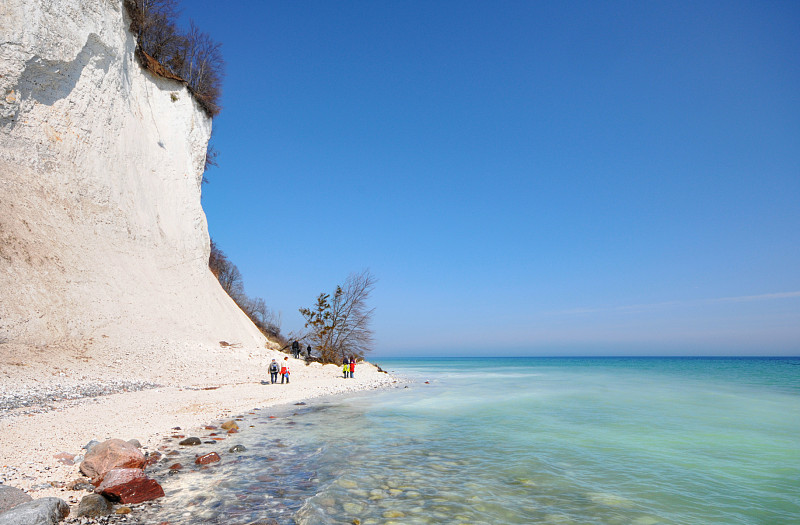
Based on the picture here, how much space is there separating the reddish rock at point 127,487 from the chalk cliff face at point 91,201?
9391 mm

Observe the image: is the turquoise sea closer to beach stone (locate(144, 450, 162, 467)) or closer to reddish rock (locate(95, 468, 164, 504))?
reddish rock (locate(95, 468, 164, 504))

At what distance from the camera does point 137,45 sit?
70.3 feet

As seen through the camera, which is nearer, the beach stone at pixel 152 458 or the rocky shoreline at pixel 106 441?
the rocky shoreline at pixel 106 441

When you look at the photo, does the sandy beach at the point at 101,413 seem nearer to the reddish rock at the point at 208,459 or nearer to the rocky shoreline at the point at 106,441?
the rocky shoreline at the point at 106,441

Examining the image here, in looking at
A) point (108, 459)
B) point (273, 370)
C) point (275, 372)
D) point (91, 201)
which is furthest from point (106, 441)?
point (91, 201)

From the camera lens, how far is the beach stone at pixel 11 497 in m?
4.36

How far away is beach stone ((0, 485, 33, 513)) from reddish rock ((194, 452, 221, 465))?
2.46 m

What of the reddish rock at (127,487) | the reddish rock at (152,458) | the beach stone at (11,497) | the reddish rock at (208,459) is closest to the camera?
the beach stone at (11,497)

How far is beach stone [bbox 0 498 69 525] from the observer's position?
4.00 m

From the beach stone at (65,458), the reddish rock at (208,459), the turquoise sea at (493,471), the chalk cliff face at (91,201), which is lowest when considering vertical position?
the turquoise sea at (493,471)

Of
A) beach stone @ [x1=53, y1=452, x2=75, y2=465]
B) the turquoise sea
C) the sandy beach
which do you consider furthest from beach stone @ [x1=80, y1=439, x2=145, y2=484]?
the turquoise sea

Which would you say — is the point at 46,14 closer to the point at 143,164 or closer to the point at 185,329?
the point at 143,164

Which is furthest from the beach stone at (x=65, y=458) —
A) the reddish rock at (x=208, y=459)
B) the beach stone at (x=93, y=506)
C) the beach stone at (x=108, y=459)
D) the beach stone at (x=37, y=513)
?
the beach stone at (x=37, y=513)

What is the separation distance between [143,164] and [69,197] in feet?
16.0
